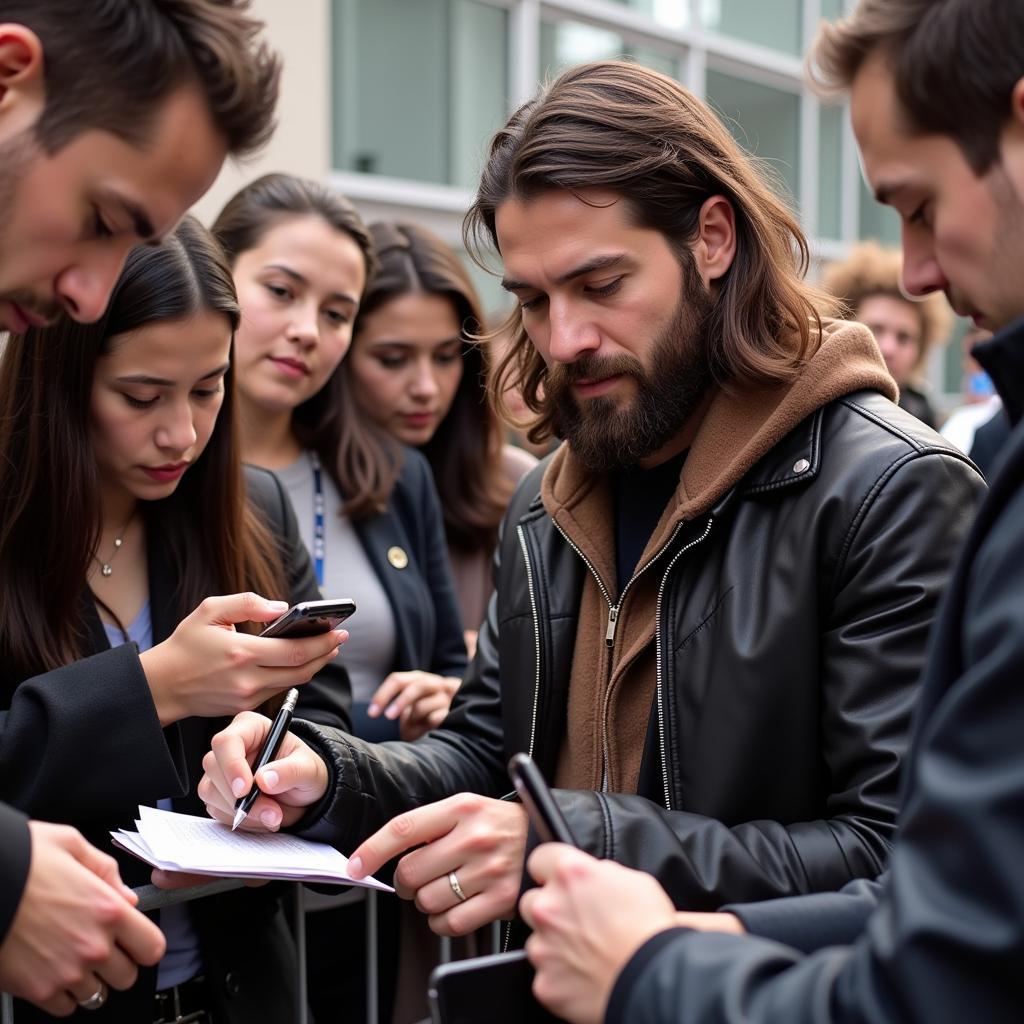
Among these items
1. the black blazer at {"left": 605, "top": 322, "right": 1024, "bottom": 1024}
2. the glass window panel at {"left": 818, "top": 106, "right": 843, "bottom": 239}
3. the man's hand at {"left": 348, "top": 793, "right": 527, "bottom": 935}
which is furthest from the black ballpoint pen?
the glass window panel at {"left": 818, "top": 106, "right": 843, "bottom": 239}

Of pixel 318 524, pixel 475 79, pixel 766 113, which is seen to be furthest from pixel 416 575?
pixel 766 113

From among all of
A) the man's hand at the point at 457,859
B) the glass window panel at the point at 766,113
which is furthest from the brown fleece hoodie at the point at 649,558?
the glass window panel at the point at 766,113

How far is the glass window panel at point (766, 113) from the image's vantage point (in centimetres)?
923

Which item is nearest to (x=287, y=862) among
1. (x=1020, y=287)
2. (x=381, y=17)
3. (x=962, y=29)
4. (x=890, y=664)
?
(x=890, y=664)

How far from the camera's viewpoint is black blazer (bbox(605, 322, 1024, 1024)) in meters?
1.01

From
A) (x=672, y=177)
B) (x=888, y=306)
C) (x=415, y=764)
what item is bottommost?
(x=888, y=306)

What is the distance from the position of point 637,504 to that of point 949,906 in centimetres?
139

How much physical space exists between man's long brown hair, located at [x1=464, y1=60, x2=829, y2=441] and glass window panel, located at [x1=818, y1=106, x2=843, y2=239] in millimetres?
8281

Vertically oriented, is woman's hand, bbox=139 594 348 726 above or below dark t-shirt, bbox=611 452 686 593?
below

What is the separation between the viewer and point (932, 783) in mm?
1079

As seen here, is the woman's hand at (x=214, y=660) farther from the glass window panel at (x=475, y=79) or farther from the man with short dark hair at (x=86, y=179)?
the glass window panel at (x=475, y=79)

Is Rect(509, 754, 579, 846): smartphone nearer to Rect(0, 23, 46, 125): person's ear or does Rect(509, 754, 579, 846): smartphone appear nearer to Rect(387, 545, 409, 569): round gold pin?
Rect(0, 23, 46, 125): person's ear

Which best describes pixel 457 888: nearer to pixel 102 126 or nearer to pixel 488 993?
pixel 488 993

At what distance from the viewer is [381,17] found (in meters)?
6.42
